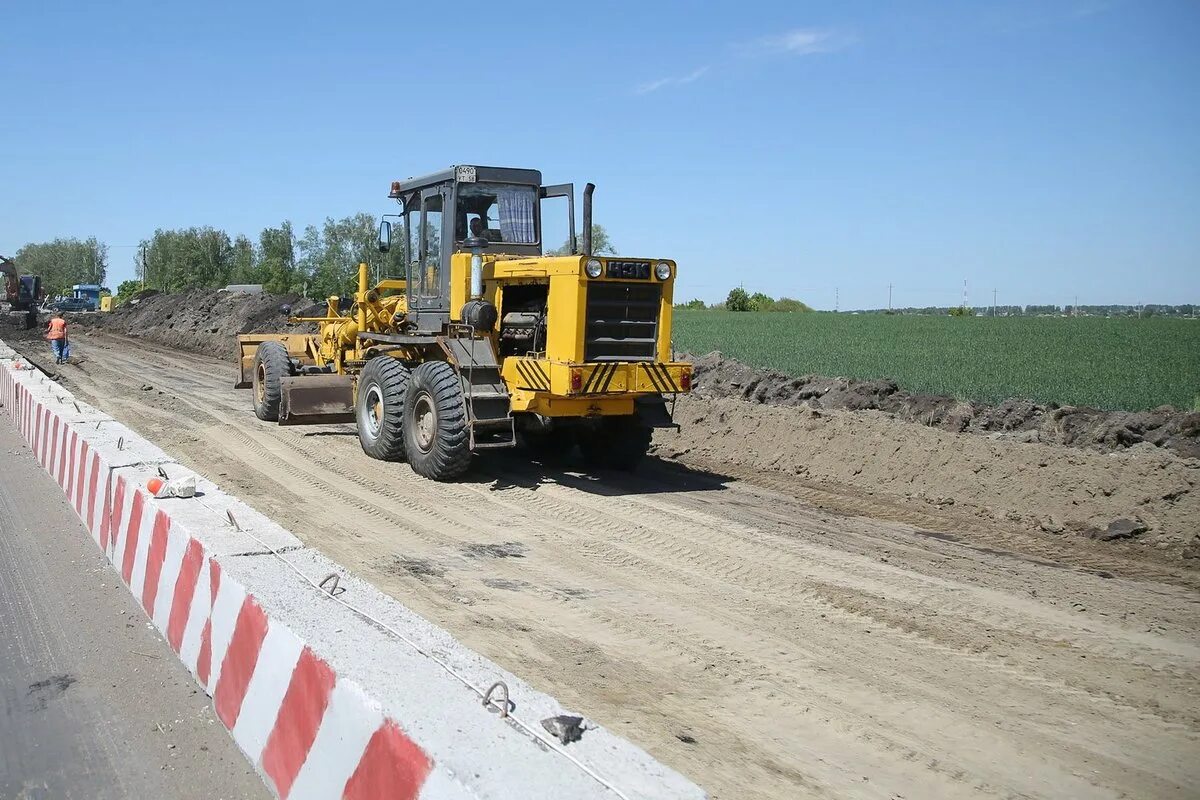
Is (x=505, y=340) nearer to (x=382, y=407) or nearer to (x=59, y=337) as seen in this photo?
(x=382, y=407)

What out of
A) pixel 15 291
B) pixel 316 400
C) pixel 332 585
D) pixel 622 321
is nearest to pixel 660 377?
pixel 622 321

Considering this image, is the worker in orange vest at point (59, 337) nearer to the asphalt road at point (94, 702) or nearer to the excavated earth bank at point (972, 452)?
the excavated earth bank at point (972, 452)

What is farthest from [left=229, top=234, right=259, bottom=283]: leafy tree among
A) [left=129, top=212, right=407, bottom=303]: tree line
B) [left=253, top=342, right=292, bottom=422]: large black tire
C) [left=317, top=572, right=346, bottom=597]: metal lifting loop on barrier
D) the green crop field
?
[left=317, top=572, right=346, bottom=597]: metal lifting loop on barrier

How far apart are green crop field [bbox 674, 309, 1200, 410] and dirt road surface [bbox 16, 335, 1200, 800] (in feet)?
20.8

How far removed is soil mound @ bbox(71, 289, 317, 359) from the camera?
1169 inches

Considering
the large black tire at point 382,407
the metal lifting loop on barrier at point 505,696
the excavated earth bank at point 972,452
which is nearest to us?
the metal lifting loop on barrier at point 505,696

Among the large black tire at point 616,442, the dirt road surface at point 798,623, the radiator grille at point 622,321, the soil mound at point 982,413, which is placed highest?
the radiator grille at point 622,321

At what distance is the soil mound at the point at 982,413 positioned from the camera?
10.7 meters

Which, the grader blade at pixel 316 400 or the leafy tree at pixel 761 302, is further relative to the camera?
the leafy tree at pixel 761 302

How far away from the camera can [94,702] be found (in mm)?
4492

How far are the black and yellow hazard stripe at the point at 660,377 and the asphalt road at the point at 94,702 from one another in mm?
5026

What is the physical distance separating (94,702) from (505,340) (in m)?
6.29

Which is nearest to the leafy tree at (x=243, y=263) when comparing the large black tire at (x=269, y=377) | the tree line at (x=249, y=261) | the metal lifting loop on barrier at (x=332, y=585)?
the tree line at (x=249, y=261)

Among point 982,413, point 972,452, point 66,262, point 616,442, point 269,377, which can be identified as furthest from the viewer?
point 66,262
